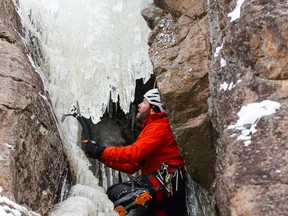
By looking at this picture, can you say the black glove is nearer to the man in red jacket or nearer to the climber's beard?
the man in red jacket

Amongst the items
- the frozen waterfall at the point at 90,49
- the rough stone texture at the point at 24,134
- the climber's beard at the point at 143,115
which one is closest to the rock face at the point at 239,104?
the climber's beard at the point at 143,115

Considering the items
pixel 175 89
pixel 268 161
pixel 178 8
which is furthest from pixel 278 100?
pixel 178 8

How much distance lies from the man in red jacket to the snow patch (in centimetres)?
161

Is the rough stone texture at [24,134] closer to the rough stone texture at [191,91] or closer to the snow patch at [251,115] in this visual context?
the rough stone texture at [191,91]

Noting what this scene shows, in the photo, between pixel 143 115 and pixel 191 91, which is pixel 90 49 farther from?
pixel 191 91

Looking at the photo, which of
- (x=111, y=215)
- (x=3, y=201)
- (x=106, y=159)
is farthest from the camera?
(x=106, y=159)

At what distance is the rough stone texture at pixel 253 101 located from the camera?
312 centimetres

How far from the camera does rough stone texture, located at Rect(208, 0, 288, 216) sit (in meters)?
3.12

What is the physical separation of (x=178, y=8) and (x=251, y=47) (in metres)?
2.40

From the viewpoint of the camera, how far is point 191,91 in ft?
17.3

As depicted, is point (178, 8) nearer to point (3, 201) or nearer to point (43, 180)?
point (43, 180)

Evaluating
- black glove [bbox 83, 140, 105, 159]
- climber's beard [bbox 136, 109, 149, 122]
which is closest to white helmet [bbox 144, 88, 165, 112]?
climber's beard [bbox 136, 109, 149, 122]

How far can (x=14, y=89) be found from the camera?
4.29 metres

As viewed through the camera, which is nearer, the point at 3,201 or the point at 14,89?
the point at 3,201
